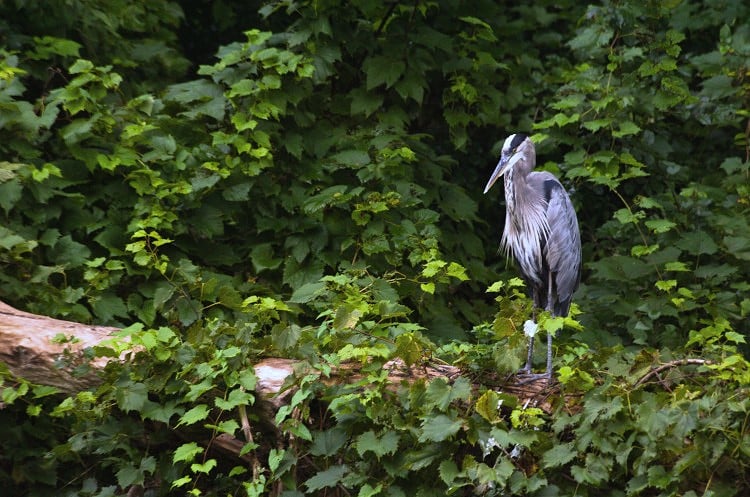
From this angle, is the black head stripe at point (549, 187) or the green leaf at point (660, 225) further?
the green leaf at point (660, 225)

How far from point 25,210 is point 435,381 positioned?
7.90ft

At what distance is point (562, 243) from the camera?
4141 mm

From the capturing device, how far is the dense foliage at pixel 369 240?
3.39m

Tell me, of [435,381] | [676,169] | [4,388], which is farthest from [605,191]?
[4,388]

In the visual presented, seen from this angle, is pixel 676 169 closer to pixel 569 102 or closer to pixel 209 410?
pixel 569 102

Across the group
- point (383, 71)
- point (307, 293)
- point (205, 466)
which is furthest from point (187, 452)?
point (383, 71)

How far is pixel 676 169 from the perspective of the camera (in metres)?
5.77

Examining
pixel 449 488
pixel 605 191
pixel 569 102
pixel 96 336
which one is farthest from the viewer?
pixel 605 191

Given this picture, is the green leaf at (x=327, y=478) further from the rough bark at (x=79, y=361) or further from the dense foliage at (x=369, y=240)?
the rough bark at (x=79, y=361)

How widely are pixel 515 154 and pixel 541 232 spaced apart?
0.41 meters

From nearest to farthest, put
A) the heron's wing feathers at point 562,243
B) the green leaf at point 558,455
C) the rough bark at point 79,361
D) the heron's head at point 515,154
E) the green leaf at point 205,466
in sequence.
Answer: the green leaf at point 558,455 < the green leaf at point 205,466 < the rough bark at point 79,361 < the heron's wing feathers at point 562,243 < the heron's head at point 515,154

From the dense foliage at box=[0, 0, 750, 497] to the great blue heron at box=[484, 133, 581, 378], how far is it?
10.3 inches

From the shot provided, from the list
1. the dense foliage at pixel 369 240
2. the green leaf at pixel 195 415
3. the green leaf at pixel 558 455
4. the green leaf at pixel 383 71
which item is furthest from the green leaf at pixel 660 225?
the green leaf at pixel 195 415

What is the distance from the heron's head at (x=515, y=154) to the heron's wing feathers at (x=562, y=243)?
0.53ft
